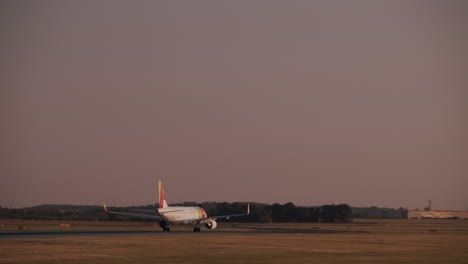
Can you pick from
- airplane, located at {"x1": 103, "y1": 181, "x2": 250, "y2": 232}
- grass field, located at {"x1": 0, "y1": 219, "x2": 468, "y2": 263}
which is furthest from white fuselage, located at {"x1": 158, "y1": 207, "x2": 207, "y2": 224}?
grass field, located at {"x1": 0, "y1": 219, "x2": 468, "y2": 263}

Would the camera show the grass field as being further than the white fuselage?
No

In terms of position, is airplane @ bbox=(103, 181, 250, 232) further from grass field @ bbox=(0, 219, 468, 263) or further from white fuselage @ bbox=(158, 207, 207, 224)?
grass field @ bbox=(0, 219, 468, 263)

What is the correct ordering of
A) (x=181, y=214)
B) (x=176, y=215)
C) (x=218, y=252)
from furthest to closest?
(x=181, y=214) → (x=176, y=215) → (x=218, y=252)

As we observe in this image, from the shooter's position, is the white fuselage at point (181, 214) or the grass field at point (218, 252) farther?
the white fuselage at point (181, 214)

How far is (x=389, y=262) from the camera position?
157 feet

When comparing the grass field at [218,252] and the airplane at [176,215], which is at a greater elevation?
the airplane at [176,215]

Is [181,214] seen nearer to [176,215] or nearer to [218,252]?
[176,215]

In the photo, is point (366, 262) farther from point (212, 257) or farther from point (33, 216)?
point (33, 216)

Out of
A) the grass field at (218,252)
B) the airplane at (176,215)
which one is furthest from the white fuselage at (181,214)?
the grass field at (218,252)

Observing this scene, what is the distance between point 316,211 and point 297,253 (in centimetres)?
13661

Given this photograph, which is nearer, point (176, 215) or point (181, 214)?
point (176, 215)

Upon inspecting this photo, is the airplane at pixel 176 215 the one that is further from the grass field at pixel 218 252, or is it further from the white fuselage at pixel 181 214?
the grass field at pixel 218 252

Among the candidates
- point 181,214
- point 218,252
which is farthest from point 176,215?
point 218,252

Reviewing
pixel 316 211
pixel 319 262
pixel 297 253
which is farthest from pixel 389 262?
pixel 316 211
